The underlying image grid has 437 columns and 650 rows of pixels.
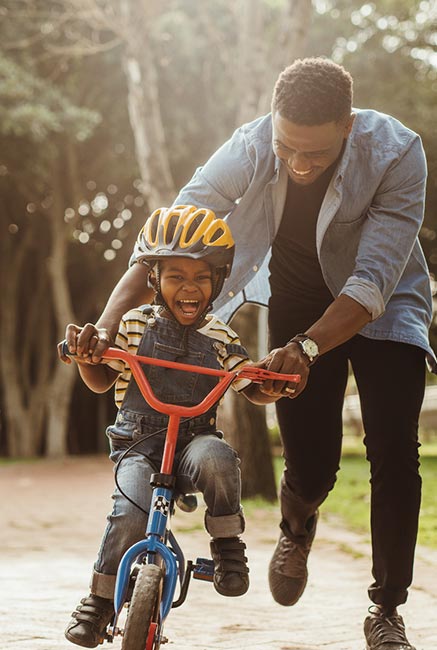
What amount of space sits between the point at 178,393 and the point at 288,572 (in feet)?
4.81

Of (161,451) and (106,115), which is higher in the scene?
(106,115)

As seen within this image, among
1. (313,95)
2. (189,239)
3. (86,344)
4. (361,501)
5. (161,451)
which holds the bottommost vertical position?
(361,501)

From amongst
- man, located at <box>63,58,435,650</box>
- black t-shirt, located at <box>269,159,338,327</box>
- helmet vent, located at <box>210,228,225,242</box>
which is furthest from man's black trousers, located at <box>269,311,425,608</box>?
helmet vent, located at <box>210,228,225,242</box>

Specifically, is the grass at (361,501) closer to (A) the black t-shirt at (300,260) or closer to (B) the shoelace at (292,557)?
(B) the shoelace at (292,557)

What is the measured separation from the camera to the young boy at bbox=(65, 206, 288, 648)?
10.6 ft

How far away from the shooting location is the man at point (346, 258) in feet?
11.4

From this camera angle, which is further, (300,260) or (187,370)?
(300,260)

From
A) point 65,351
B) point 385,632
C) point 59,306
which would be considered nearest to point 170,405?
point 65,351

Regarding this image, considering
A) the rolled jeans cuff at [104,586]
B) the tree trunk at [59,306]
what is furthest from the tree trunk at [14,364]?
the rolled jeans cuff at [104,586]

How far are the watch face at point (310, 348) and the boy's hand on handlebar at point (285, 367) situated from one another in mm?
57

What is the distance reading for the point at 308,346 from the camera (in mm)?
3307

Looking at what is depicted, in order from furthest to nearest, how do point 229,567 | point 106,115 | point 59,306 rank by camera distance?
1. point 59,306
2. point 106,115
3. point 229,567

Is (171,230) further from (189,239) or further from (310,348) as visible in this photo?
(310,348)

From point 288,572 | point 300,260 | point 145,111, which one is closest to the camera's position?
point 300,260
